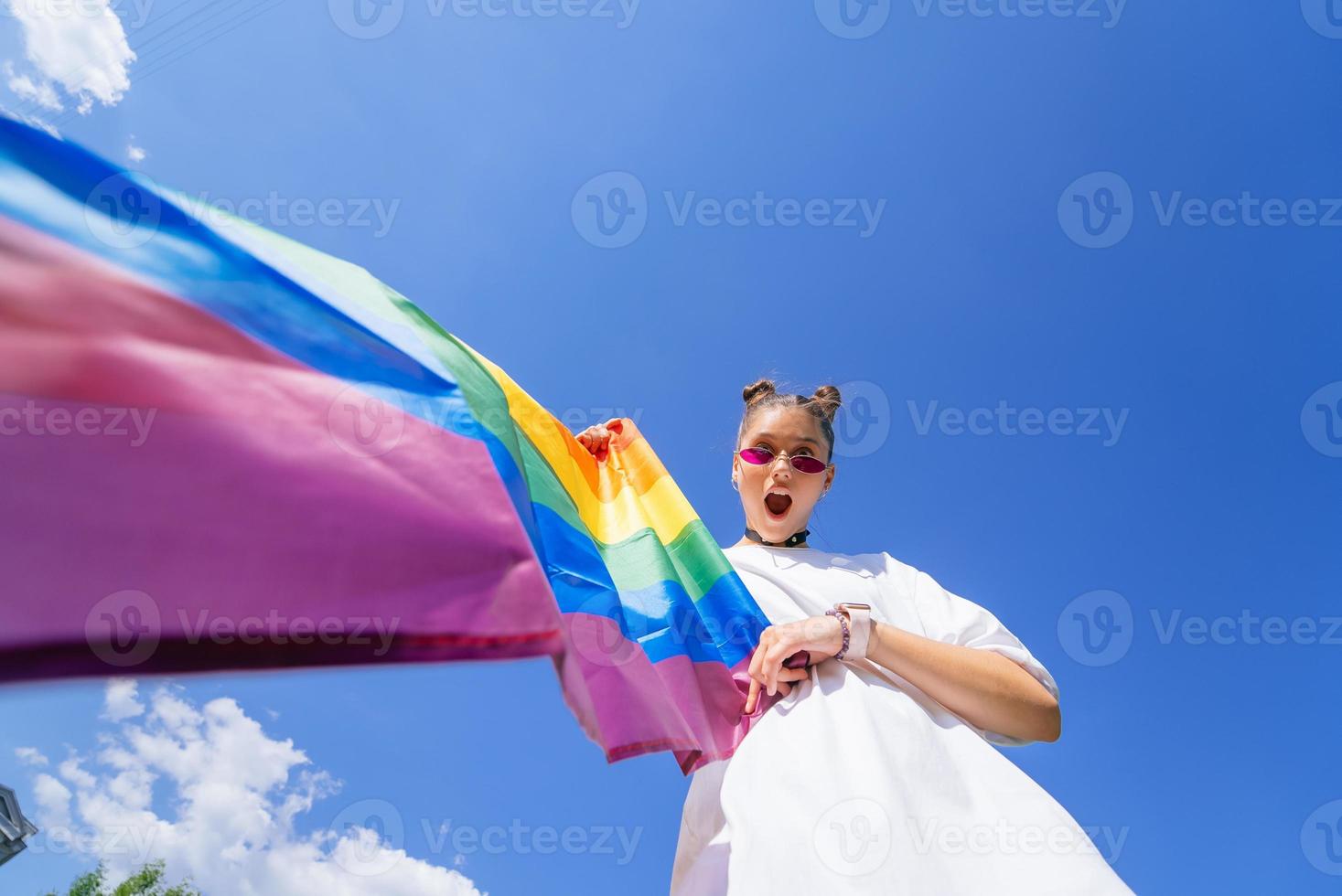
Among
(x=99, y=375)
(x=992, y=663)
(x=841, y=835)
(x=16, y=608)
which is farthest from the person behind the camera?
(x=992, y=663)

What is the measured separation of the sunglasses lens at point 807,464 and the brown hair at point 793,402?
0.15 m

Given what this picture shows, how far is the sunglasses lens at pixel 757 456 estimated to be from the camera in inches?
118

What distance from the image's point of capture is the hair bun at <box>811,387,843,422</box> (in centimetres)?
320

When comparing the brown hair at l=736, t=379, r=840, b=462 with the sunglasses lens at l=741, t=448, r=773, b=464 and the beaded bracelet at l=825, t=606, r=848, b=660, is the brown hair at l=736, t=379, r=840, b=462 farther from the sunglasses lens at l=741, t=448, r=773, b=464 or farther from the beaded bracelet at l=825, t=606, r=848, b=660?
the beaded bracelet at l=825, t=606, r=848, b=660

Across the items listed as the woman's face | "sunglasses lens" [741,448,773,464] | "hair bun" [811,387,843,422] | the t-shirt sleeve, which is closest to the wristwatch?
the t-shirt sleeve

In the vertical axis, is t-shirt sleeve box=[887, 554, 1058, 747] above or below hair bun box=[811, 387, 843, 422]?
below

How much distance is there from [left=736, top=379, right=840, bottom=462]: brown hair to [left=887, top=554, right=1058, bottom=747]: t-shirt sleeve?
0.81m

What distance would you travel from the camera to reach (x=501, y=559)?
1442 mm

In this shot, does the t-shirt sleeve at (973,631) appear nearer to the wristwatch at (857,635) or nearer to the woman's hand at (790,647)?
the wristwatch at (857,635)

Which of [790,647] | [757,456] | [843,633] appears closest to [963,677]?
[843,633]

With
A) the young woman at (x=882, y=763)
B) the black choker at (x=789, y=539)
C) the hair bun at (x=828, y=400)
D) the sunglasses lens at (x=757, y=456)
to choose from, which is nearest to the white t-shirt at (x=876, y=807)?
the young woman at (x=882, y=763)

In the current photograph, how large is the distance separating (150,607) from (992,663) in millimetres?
2066

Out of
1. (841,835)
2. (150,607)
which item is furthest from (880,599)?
(150,607)

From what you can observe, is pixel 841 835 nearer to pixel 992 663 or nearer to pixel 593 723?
pixel 593 723
